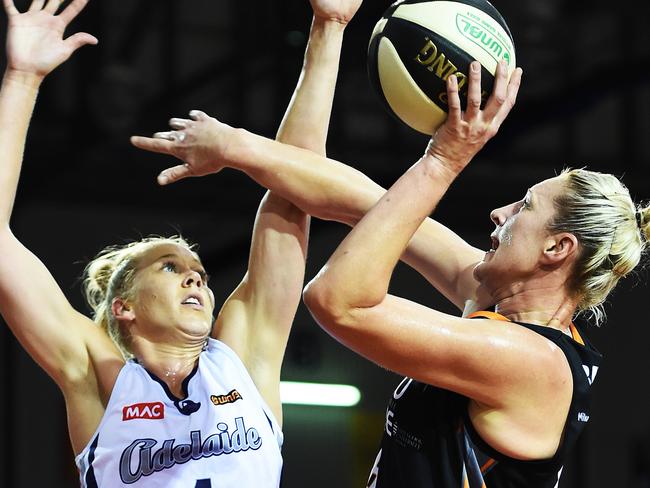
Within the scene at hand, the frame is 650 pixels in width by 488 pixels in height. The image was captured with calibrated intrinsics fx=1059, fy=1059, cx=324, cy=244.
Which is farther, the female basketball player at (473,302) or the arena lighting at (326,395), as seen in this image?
the arena lighting at (326,395)

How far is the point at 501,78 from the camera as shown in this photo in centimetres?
207

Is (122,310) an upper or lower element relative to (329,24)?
lower

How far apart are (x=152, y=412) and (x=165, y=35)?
5136 mm

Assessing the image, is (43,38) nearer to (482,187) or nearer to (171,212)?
(171,212)

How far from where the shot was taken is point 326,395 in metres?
7.09

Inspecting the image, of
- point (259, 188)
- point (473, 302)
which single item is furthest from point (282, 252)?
point (259, 188)

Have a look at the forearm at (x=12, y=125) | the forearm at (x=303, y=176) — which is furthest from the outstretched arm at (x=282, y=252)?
the forearm at (x=12, y=125)

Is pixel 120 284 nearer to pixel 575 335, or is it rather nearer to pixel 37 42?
pixel 37 42

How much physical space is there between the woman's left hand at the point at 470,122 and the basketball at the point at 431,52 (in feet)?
0.22

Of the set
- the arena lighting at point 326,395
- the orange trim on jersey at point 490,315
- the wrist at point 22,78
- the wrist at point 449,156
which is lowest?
the arena lighting at point 326,395

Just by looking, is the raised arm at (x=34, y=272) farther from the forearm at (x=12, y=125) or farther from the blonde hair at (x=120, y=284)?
the blonde hair at (x=120, y=284)

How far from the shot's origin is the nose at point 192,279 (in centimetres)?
266

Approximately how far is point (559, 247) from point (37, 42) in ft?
4.36

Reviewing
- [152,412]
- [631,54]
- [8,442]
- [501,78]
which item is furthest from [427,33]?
[631,54]
